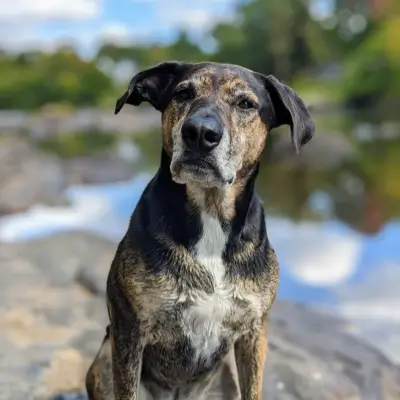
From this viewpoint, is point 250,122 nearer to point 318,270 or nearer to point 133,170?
point 318,270

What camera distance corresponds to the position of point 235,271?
270cm

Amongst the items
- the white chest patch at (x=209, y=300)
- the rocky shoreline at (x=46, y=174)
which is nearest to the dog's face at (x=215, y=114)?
the white chest patch at (x=209, y=300)

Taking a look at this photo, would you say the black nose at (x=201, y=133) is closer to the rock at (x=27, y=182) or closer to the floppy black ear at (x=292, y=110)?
the floppy black ear at (x=292, y=110)

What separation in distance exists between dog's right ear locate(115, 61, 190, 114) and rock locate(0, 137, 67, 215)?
7.74 meters

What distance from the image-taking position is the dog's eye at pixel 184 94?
265 cm

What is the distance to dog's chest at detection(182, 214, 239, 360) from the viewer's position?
2.63m

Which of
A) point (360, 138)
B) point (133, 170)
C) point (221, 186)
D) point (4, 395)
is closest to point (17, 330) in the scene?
point (4, 395)

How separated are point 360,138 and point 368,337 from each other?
16.0 meters

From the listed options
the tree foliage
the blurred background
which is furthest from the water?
the tree foliage

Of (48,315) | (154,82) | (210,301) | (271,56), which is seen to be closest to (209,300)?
(210,301)

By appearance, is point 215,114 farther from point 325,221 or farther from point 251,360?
point 325,221

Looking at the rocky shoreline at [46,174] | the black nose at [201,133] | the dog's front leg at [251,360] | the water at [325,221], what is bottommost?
the rocky shoreline at [46,174]

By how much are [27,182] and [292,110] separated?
9.75 m

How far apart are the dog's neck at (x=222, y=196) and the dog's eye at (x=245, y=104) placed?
24cm
